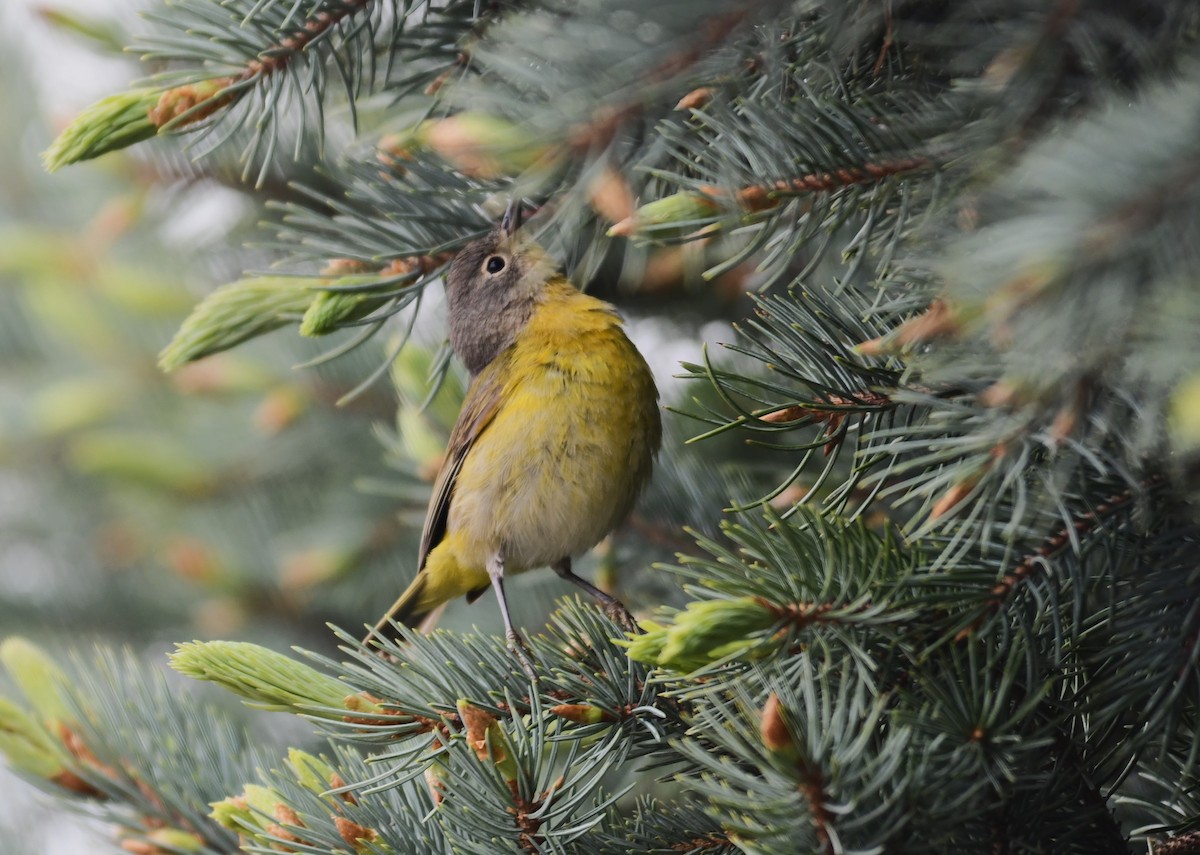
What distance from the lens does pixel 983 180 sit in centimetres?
130

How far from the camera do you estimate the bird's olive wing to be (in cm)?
287

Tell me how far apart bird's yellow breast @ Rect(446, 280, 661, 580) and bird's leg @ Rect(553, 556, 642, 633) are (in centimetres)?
11

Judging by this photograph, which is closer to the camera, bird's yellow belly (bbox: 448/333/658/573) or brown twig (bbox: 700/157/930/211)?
brown twig (bbox: 700/157/930/211)

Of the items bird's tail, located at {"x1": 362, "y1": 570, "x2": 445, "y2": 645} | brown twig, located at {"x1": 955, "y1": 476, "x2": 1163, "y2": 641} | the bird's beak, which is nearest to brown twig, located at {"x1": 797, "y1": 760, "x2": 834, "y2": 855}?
brown twig, located at {"x1": 955, "y1": 476, "x2": 1163, "y2": 641}

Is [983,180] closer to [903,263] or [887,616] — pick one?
[903,263]

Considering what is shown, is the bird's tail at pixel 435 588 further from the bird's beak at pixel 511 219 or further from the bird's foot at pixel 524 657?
the bird's foot at pixel 524 657

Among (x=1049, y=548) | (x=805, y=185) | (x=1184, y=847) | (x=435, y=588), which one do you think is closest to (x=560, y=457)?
(x=435, y=588)

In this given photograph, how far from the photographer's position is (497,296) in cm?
326

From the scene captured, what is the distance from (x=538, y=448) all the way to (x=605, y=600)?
1.39 ft

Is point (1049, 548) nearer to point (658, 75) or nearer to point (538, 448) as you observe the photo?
point (658, 75)

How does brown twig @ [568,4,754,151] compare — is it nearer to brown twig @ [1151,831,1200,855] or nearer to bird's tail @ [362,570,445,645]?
brown twig @ [1151,831,1200,855]

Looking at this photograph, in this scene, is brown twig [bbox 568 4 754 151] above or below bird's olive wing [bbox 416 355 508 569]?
above

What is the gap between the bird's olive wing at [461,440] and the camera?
2.87 m

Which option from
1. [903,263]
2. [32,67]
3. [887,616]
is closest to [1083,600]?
[887,616]
